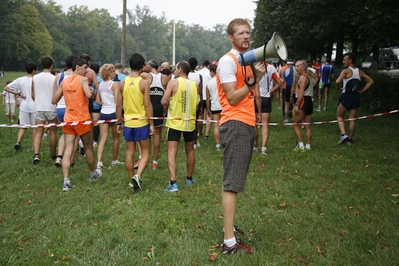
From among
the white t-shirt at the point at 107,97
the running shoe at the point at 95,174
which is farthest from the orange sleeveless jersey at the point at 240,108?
the white t-shirt at the point at 107,97

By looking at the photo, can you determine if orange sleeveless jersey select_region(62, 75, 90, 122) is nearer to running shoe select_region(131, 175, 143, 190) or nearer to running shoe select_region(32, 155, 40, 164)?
running shoe select_region(131, 175, 143, 190)

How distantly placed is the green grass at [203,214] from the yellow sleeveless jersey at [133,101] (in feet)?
3.56

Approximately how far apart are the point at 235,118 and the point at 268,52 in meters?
0.77

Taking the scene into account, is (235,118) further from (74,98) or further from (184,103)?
(74,98)

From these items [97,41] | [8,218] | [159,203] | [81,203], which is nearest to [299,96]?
[159,203]

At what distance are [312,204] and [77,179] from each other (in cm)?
405

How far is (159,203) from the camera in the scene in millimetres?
5867

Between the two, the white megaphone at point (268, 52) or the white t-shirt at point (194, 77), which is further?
the white t-shirt at point (194, 77)

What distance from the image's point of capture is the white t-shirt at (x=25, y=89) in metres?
9.06

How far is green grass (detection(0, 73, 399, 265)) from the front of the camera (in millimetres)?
4223

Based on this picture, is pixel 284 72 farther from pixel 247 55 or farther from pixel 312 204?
pixel 247 55

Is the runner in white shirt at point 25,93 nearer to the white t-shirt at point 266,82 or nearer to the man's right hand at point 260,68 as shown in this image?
the white t-shirt at point 266,82

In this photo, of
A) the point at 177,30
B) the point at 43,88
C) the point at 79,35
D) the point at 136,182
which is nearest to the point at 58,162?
the point at 43,88

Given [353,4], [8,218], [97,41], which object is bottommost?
[8,218]
